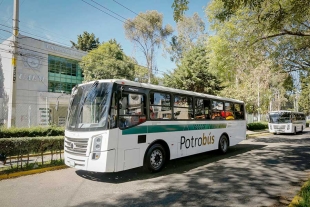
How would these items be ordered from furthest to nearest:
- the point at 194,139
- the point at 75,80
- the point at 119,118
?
the point at 75,80 < the point at 194,139 < the point at 119,118

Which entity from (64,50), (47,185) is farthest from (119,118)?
(64,50)

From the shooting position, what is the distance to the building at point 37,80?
27.0 metres

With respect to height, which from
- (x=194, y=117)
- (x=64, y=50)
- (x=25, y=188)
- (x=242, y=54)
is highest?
(x=64, y=50)

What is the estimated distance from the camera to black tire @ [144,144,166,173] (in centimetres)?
680

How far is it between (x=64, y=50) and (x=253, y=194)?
33.0 metres

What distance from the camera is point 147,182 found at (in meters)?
6.10

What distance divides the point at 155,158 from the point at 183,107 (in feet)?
7.72

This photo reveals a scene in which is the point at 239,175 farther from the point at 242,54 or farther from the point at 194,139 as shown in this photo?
the point at 242,54

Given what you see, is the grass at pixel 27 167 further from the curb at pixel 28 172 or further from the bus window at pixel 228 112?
the bus window at pixel 228 112

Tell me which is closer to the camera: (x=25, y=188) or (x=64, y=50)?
(x=25, y=188)

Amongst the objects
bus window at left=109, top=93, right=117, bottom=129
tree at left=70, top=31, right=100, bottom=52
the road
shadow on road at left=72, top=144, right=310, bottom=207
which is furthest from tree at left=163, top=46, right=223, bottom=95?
tree at left=70, top=31, right=100, bottom=52

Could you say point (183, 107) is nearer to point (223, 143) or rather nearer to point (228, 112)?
point (223, 143)

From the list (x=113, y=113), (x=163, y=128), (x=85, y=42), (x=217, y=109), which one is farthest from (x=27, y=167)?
(x=85, y=42)

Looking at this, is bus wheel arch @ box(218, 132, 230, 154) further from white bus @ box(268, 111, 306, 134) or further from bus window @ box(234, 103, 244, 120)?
white bus @ box(268, 111, 306, 134)
